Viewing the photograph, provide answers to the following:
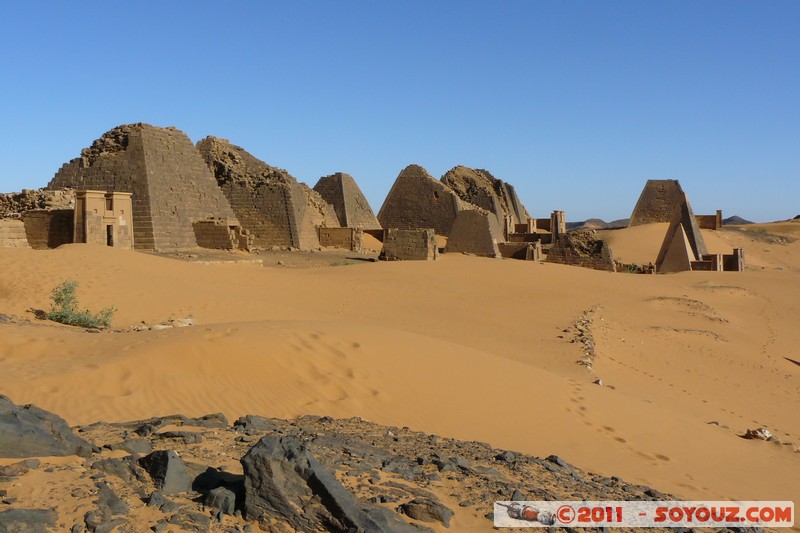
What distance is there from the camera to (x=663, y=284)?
21062 mm

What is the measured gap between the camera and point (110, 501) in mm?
3115

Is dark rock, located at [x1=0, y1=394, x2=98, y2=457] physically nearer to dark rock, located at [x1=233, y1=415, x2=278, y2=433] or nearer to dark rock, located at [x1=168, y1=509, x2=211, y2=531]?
dark rock, located at [x1=168, y1=509, x2=211, y2=531]

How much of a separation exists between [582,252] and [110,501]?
24512 mm

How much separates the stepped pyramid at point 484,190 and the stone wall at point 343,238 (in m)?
12.0

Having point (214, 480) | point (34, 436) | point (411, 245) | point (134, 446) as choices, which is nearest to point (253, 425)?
point (134, 446)

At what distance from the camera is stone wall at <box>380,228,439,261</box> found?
22172mm

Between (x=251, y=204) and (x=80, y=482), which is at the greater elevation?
(x=251, y=204)

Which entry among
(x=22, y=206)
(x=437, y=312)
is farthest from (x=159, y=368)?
(x=22, y=206)

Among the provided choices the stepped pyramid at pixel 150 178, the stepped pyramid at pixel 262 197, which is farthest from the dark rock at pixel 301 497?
the stepped pyramid at pixel 262 197

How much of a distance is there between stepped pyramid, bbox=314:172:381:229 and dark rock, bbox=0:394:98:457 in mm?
32247

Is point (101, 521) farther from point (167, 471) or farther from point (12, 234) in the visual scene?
point (12, 234)

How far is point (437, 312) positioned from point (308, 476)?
10553mm

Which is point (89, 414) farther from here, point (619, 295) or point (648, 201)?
point (648, 201)
